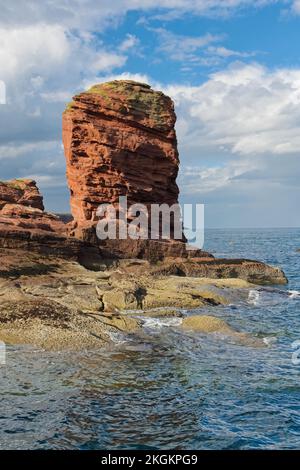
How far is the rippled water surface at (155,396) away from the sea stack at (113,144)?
3097 centimetres

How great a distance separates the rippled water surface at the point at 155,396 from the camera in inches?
554

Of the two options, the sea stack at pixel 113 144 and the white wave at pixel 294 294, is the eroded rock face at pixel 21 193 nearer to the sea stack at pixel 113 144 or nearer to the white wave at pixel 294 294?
the sea stack at pixel 113 144

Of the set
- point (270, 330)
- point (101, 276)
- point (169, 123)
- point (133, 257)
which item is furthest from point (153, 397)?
point (169, 123)

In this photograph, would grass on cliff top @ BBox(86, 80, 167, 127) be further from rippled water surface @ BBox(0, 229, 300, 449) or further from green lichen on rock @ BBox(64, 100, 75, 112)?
rippled water surface @ BBox(0, 229, 300, 449)

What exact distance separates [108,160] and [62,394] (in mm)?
39365

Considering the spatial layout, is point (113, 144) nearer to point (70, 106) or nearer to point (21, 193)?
point (70, 106)

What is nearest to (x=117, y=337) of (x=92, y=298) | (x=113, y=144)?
(x=92, y=298)

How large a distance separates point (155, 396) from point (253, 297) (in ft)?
78.3

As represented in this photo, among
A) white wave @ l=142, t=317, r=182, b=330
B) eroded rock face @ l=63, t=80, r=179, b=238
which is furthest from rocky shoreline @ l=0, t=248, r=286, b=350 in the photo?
eroded rock face @ l=63, t=80, r=179, b=238

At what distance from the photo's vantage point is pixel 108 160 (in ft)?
176

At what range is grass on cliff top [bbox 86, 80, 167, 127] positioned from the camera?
5481cm

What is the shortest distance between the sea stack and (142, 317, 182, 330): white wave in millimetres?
23905

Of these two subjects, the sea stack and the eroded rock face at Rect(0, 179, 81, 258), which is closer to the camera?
the eroded rock face at Rect(0, 179, 81, 258)

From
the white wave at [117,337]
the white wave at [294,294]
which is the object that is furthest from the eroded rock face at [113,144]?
the white wave at [117,337]
